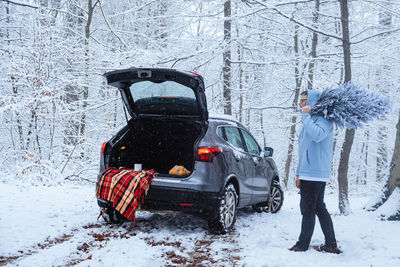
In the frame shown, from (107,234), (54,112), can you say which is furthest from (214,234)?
(54,112)

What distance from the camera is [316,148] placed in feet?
14.7

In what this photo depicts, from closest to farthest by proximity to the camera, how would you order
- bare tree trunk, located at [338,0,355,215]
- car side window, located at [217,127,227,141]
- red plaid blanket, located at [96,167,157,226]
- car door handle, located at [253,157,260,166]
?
1. red plaid blanket, located at [96,167,157,226]
2. car side window, located at [217,127,227,141]
3. car door handle, located at [253,157,260,166]
4. bare tree trunk, located at [338,0,355,215]

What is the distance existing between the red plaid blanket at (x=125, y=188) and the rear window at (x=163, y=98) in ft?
3.58

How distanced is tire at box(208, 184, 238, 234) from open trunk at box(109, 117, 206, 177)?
0.80 meters

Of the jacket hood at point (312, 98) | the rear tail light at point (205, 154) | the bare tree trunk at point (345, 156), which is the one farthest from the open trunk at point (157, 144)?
the bare tree trunk at point (345, 156)

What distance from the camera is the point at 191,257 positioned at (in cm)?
448

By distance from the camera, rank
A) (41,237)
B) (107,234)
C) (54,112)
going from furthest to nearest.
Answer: (54,112) → (107,234) → (41,237)

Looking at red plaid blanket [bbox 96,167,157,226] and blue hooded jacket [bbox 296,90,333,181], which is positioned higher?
blue hooded jacket [bbox 296,90,333,181]

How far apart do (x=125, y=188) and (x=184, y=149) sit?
1585mm

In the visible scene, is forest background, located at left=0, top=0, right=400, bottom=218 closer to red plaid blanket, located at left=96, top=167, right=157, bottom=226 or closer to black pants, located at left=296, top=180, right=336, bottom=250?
red plaid blanket, located at left=96, top=167, right=157, bottom=226

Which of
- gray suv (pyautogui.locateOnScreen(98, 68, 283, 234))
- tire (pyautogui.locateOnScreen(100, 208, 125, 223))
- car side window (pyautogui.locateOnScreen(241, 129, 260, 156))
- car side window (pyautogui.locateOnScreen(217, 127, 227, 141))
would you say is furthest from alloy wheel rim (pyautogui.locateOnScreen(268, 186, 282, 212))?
tire (pyautogui.locateOnScreen(100, 208, 125, 223))

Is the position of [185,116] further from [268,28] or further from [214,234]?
[268,28]

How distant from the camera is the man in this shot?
174 inches

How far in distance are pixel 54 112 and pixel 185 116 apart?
791 centimetres
